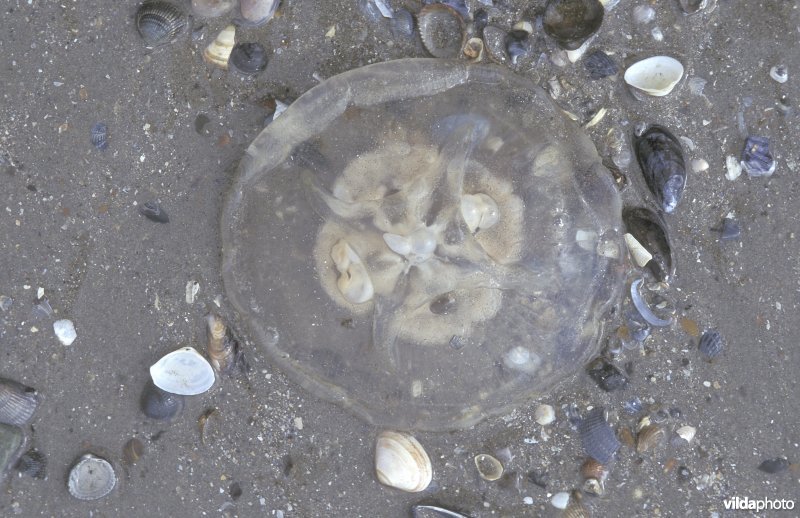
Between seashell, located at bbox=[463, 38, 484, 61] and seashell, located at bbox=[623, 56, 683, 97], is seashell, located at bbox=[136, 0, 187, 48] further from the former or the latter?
seashell, located at bbox=[623, 56, 683, 97]

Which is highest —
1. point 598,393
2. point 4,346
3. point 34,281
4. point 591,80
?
point 591,80

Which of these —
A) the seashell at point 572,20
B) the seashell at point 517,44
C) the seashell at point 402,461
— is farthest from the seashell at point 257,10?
the seashell at point 402,461

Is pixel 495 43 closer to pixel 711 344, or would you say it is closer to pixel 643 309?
pixel 643 309

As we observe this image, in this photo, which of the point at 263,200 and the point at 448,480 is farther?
the point at 448,480

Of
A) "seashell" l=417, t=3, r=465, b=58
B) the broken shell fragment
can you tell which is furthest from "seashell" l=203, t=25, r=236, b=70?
the broken shell fragment

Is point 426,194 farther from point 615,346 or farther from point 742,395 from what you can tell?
point 742,395

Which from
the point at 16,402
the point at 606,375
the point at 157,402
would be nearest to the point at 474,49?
the point at 606,375

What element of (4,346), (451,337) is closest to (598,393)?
(451,337)
